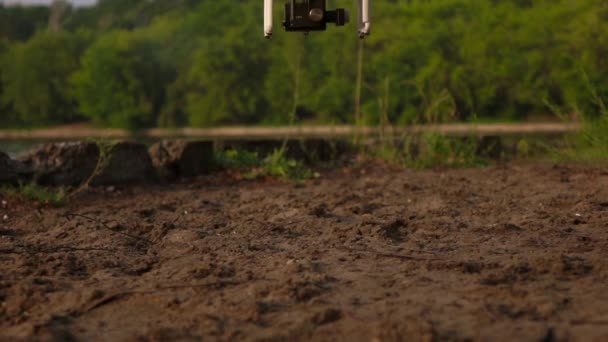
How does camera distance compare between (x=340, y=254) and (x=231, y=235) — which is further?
(x=231, y=235)

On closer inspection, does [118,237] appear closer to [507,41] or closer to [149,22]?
[507,41]

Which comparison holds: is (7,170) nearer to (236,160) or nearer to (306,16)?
(236,160)

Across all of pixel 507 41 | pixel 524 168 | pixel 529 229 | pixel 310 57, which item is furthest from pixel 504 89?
pixel 529 229

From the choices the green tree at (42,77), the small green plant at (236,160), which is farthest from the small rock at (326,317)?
the green tree at (42,77)

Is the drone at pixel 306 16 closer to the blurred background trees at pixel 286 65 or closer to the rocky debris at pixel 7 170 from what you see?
the rocky debris at pixel 7 170

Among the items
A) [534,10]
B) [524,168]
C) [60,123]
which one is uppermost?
[534,10]

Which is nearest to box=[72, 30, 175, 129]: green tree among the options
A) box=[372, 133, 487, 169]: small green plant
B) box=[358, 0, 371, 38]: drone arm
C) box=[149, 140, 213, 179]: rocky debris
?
box=[372, 133, 487, 169]: small green plant
